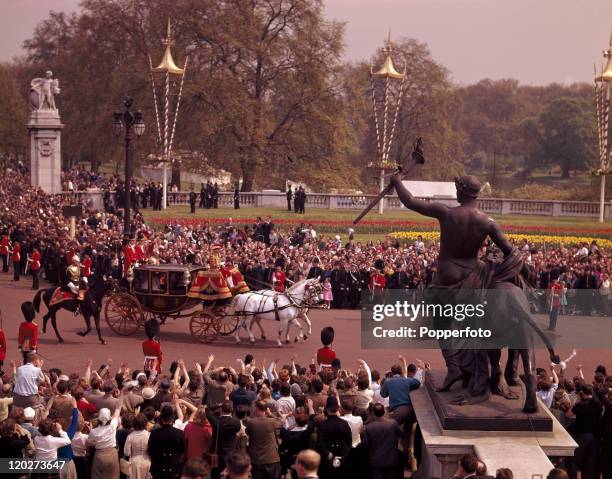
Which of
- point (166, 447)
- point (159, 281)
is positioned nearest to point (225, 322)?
point (159, 281)

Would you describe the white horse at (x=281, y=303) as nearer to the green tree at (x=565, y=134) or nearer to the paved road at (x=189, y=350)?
the paved road at (x=189, y=350)

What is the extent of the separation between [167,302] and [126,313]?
3.93 feet

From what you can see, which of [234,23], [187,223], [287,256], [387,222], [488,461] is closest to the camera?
[488,461]

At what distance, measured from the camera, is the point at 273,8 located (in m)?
54.8

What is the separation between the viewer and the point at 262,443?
37.5ft

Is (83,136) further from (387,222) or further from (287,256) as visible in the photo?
(287,256)

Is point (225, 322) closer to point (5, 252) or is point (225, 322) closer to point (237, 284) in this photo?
point (237, 284)

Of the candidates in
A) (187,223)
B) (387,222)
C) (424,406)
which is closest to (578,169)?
(387,222)

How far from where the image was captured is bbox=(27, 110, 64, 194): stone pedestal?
50000 mm

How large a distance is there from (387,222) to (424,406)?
33.8m

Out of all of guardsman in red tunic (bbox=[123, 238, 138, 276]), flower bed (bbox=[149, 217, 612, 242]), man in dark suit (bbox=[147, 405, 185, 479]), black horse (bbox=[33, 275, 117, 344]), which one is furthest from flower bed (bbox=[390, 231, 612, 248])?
man in dark suit (bbox=[147, 405, 185, 479])

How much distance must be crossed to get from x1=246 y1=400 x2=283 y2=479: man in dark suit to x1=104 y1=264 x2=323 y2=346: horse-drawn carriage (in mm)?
11325

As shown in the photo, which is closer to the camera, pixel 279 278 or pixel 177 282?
pixel 177 282

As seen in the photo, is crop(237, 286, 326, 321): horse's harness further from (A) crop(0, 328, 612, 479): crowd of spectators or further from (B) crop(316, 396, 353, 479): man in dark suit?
(B) crop(316, 396, 353, 479): man in dark suit
